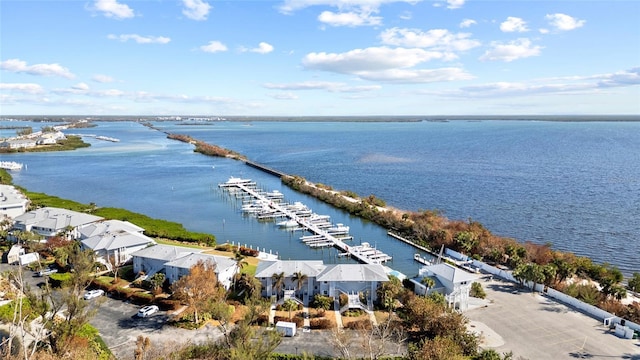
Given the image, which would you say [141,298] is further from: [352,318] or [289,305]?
[352,318]

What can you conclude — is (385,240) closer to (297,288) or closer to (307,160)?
(297,288)

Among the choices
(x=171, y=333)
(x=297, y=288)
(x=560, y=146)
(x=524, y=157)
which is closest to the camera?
(x=171, y=333)

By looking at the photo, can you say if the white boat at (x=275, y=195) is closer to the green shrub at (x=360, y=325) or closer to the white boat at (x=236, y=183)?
the white boat at (x=236, y=183)

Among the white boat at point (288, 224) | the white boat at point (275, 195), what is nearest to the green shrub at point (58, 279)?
the white boat at point (288, 224)

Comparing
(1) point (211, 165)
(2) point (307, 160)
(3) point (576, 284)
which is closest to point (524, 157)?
(2) point (307, 160)

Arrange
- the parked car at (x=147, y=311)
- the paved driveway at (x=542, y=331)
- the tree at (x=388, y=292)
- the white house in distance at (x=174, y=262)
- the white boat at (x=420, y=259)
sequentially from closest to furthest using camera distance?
the paved driveway at (x=542, y=331)
the parked car at (x=147, y=311)
the tree at (x=388, y=292)
the white house in distance at (x=174, y=262)
the white boat at (x=420, y=259)

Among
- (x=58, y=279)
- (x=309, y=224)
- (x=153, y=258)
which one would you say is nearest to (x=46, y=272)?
(x=58, y=279)
